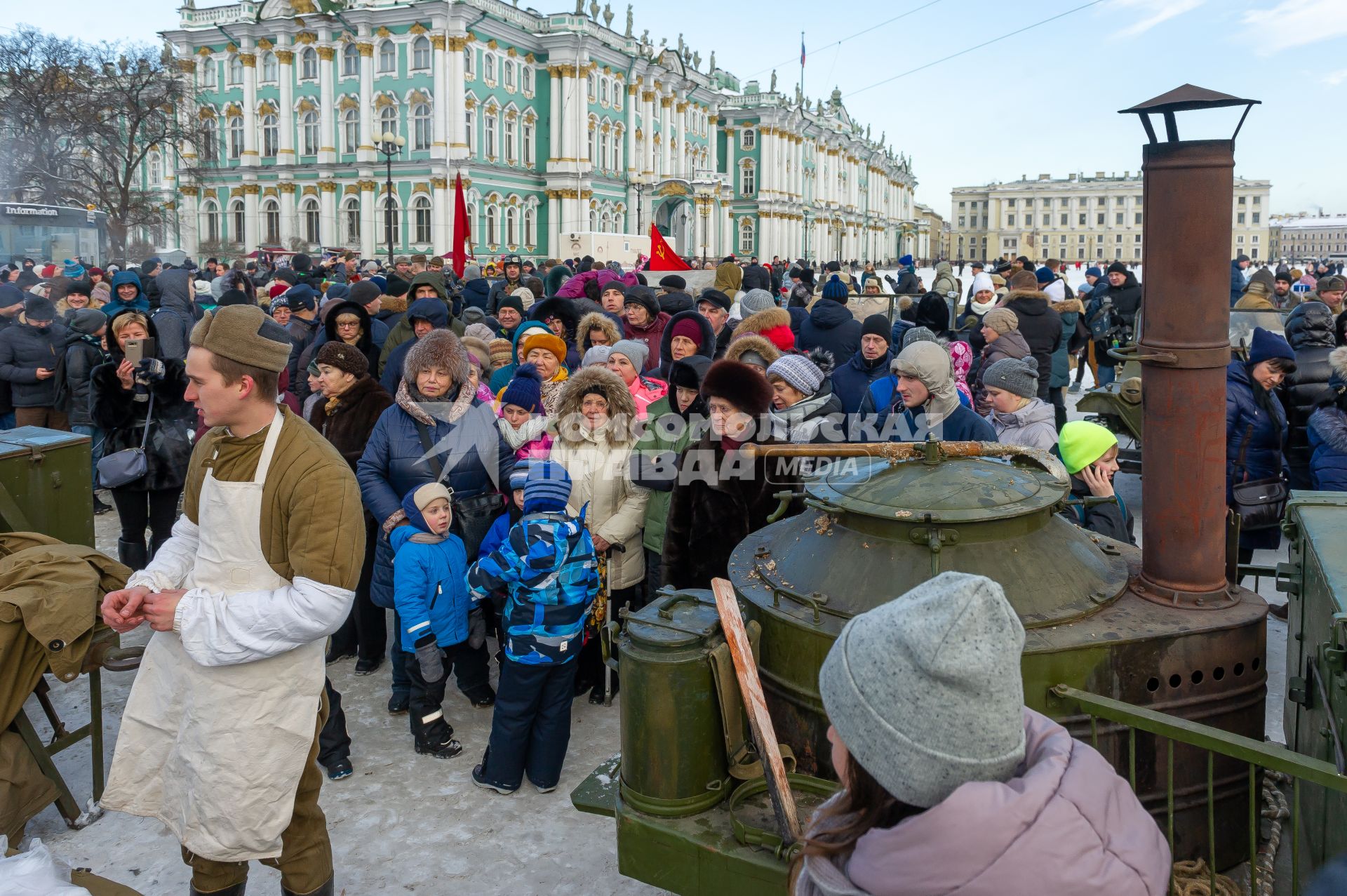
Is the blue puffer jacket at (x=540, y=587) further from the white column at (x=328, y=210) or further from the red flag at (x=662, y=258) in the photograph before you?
the white column at (x=328, y=210)

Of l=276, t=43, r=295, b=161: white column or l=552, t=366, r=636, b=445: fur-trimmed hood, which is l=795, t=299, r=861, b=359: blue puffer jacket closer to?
l=552, t=366, r=636, b=445: fur-trimmed hood

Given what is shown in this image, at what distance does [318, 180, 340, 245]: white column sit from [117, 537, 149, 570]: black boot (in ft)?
138

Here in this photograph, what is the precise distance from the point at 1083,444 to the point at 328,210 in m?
45.8

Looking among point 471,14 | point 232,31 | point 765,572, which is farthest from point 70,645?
point 232,31

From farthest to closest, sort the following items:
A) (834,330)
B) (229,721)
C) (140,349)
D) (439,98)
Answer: (439,98) → (834,330) → (140,349) → (229,721)

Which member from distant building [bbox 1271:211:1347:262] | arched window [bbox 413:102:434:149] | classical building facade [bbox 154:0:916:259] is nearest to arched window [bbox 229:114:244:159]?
classical building facade [bbox 154:0:916:259]

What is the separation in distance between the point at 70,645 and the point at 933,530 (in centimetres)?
297

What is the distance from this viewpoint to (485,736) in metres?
4.85

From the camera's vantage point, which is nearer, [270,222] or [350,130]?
[350,130]

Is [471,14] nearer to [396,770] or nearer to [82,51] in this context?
[82,51]

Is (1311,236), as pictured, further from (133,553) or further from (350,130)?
(133,553)

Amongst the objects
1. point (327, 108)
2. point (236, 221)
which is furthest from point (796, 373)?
point (236, 221)

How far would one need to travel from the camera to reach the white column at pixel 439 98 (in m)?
42.0

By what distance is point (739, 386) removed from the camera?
4.61 m
